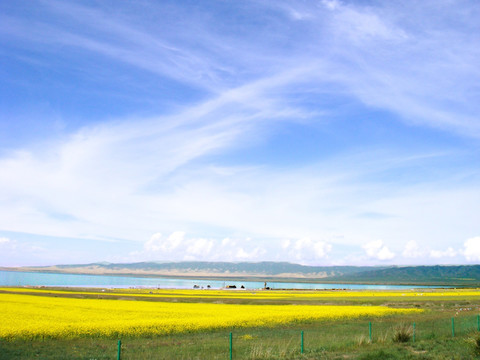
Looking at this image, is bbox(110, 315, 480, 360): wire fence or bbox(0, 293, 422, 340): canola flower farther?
bbox(0, 293, 422, 340): canola flower

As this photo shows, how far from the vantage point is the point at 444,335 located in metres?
23.8

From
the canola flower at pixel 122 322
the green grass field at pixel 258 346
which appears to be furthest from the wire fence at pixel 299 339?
the canola flower at pixel 122 322

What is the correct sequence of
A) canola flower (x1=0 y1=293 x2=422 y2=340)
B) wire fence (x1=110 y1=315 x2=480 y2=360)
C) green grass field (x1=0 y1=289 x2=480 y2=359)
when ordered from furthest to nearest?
canola flower (x1=0 y1=293 x2=422 y2=340) < wire fence (x1=110 y1=315 x2=480 y2=360) < green grass field (x1=0 y1=289 x2=480 y2=359)

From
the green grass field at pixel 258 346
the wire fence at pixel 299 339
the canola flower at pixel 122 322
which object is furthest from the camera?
the canola flower at pixel 122 322

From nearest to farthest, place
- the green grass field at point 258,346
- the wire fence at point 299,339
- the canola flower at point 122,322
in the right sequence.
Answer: the green grass field at point 258,346 → the wire fence at point 299,339 → the canola flower at point 122,322

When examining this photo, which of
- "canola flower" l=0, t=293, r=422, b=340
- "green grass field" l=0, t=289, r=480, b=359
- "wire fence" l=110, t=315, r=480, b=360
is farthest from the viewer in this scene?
Result: "canola flower" l=0, t=293, r=422, b=340

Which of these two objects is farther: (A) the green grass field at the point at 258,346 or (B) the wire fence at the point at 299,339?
(B) the wire fence at the point at 299,339

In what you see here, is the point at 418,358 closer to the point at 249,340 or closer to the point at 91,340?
the point at 249,340

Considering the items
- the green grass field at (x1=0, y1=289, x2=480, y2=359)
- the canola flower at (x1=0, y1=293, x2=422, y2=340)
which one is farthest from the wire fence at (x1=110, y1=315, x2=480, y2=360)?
the canola flower at (x1=0, y1=293, x2=422, y2=340)

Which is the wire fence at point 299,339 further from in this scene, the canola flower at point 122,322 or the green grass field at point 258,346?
the canola flower at point 122,322

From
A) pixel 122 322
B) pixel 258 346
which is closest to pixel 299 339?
pixel 258 346

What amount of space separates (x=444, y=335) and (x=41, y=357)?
840 inches

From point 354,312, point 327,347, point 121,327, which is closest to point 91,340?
point 121,327

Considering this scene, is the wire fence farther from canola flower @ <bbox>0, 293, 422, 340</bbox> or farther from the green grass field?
canola flower @ <bbox>0, 293, 422, 340</bbox>
